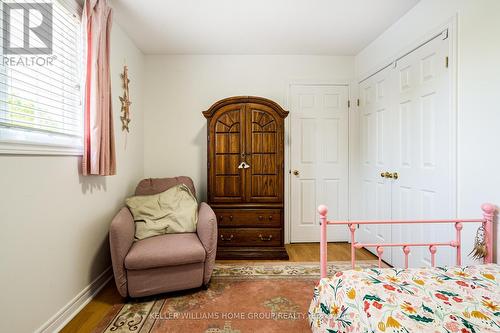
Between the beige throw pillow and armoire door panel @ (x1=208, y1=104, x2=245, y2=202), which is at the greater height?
armoire door panel @ (x1=208, y1=104, x2=245, y2=202)

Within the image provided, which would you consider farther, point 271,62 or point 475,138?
point 271,62

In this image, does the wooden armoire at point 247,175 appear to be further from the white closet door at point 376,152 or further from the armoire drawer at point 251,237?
the white closet door at point 376,152

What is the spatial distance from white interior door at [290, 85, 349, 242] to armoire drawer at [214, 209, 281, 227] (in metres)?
0.60

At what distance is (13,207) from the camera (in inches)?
52.8

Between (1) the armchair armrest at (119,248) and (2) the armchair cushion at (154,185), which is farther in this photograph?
(2) the armchair cushion at (154,185)

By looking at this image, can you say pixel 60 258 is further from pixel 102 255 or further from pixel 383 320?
pixel 383 320

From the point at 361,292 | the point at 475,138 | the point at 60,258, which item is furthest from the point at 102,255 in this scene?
the point at 475,138

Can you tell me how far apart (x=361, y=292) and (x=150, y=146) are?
2.96 m

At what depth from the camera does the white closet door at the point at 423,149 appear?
6.20 ft

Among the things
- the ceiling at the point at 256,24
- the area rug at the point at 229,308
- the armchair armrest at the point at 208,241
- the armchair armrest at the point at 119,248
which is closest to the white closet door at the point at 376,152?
the ceiling at the point at 256,24

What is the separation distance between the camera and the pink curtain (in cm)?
188

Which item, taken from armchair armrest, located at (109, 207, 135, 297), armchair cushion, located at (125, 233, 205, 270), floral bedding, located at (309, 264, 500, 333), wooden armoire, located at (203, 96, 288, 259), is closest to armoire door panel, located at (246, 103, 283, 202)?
wooden armoire, located at (203, 96, 288, 259)

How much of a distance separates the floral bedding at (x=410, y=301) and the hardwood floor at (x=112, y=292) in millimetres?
1557

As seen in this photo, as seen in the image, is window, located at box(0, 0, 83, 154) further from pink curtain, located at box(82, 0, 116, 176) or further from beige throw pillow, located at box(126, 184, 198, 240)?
beige throw pillow, located at box(126, 184, 198, 240)
